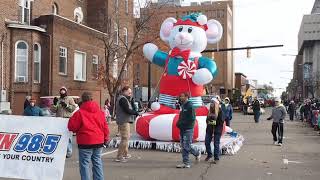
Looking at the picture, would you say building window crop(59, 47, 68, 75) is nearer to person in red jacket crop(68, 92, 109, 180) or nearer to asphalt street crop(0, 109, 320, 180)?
asphalt street crop(0, 109, 320, 180)

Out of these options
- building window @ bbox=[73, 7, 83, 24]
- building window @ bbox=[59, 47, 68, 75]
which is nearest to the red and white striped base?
building window @ bbox=[59, 47, 68, 75]

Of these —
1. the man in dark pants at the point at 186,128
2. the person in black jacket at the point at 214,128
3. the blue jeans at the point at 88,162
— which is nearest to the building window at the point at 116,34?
the person in black jacket at the point at 214,128

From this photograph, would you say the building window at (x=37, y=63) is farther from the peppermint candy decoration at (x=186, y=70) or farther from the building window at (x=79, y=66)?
the peppermint candy decoration at (x=186, y=70)

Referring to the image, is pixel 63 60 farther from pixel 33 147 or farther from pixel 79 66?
pixel 33 147

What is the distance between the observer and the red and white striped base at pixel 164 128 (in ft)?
48.8

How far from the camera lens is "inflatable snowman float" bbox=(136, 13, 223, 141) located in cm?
1525

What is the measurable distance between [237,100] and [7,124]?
5566 centimetres

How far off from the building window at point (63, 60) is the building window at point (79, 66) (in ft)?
4.96

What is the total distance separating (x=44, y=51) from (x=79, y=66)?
15.5ft

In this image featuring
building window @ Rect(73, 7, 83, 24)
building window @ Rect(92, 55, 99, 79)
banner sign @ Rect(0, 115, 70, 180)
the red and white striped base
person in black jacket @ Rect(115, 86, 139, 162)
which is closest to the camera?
banner sign @ Rect(0, 115, 70, 180)

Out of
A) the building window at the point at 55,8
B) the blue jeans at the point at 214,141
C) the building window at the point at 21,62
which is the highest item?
the building window at the point at 55,8

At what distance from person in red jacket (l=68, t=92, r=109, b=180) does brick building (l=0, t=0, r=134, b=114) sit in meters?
17.9

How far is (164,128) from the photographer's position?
14938mm

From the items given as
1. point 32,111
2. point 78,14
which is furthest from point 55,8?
point 32,111
